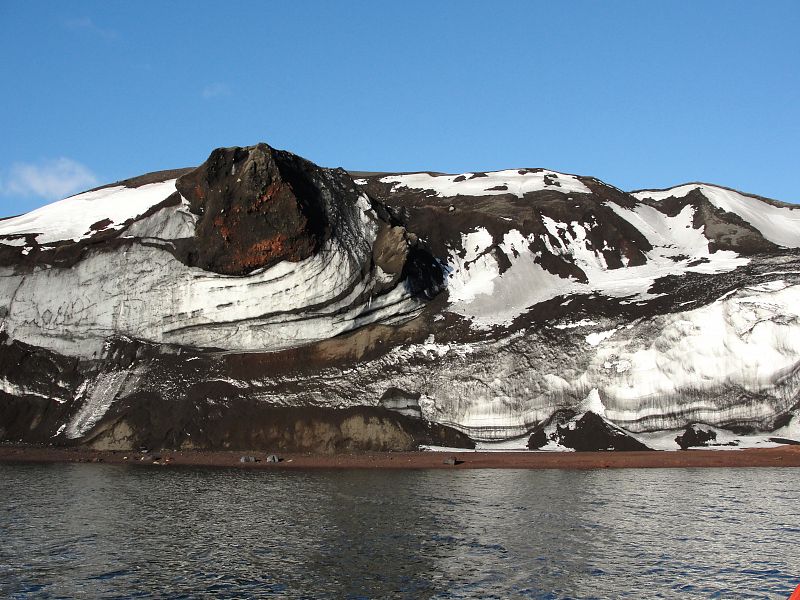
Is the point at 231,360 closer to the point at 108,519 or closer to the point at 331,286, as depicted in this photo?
the point at 331,286

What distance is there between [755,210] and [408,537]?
59664 mm

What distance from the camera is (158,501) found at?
32.1 meters

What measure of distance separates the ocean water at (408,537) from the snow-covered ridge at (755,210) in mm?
34695

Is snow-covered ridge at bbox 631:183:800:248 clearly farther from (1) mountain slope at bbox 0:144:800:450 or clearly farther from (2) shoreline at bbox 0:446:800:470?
(2) shoreline at bbox 0:446:800:470

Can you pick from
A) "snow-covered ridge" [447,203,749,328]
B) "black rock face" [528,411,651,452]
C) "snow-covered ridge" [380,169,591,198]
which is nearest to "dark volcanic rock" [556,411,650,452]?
"black rock face" [528,411,651,452]

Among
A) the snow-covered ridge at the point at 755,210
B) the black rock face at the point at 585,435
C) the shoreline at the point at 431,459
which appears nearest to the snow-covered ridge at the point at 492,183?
the snow-covered ridge at the point at 755,210

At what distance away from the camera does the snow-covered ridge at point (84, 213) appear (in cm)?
6844

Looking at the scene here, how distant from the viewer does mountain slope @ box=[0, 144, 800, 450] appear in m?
48.8

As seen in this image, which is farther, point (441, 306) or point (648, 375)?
point (441, 306)

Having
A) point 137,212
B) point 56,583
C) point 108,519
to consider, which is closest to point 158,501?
point 108,519

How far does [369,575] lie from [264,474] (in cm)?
2198

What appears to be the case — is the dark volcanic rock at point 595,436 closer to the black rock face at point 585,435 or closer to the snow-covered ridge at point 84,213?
the black rock face at point 585,435

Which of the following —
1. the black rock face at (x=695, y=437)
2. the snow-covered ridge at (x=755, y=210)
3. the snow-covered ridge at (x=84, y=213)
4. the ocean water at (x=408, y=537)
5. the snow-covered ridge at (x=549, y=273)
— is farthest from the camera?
the snow-covered ridge at (x=84, y=213)

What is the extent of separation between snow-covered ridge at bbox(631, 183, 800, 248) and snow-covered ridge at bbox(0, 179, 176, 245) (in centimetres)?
4818
